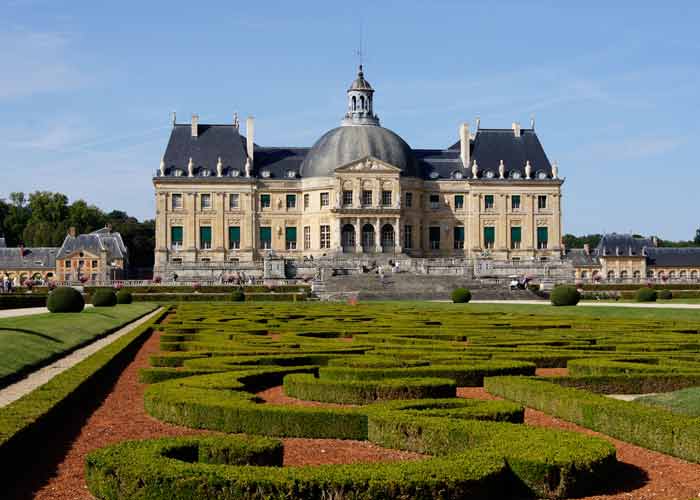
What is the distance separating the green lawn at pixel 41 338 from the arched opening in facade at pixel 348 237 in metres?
41.6

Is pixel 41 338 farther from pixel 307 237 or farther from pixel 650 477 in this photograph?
pixel 307 237

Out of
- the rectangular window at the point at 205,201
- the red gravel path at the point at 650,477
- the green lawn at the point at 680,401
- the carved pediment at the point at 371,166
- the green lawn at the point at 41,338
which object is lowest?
the red gravel path at the point at 650,477

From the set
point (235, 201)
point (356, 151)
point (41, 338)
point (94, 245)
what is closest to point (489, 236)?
point (356, 151)

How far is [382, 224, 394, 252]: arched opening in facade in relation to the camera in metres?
71.4

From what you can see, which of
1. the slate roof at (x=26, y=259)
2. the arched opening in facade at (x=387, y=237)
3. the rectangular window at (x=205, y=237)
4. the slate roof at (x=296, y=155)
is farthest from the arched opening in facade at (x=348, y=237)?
the slate roof at (x=26, y=259)

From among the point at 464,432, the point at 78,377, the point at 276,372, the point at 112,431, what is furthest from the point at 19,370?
the point at 464,432

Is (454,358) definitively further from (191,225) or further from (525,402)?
(191,225)

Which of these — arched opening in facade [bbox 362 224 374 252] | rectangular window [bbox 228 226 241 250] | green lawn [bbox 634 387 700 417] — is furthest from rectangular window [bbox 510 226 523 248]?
green lawn [bbox 634 387 700 417]

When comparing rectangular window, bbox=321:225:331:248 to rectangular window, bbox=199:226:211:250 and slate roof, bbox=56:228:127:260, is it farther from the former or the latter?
slate roof, bbox=56:228:127:260

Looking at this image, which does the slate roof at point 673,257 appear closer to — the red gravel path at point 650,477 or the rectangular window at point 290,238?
the rectangular window at point 290,238

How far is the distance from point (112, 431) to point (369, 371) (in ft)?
12.1

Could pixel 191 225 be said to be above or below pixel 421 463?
above

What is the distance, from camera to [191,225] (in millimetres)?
71875

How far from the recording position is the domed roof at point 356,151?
72375 mm
